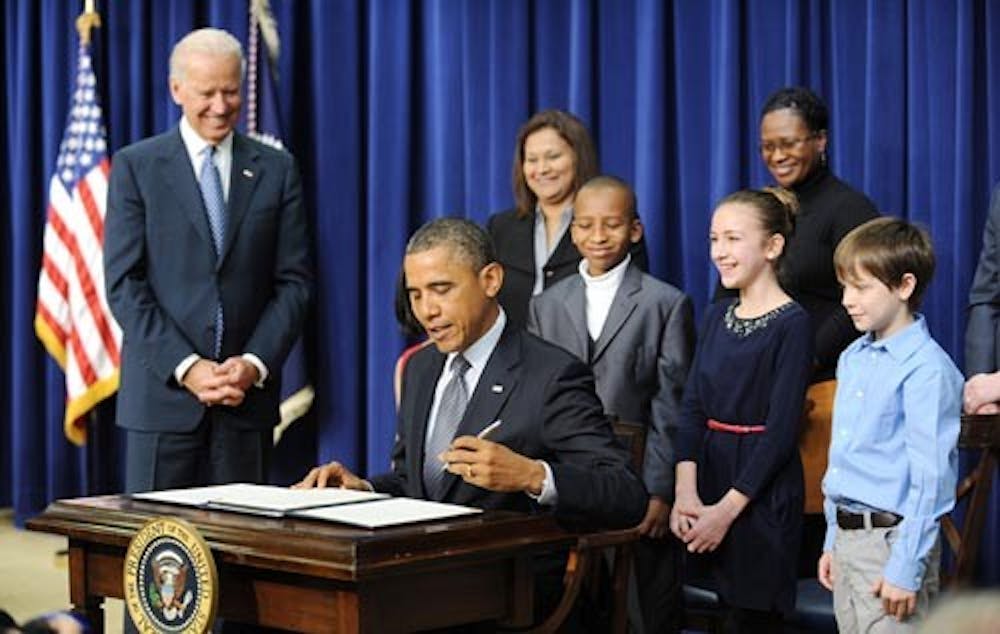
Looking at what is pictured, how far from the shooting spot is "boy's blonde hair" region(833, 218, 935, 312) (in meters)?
3.43

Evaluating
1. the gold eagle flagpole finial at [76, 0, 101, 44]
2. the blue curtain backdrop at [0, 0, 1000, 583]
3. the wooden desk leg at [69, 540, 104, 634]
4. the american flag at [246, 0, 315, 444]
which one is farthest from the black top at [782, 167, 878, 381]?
the gold eagle flagpole finial at [76, 0, 101, 44]

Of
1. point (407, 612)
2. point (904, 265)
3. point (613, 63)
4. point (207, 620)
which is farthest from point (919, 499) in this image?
point (613, 63)

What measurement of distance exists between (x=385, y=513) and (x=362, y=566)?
Answer: 0.27 meters

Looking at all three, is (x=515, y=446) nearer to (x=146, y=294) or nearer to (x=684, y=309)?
(x=684, y=309)

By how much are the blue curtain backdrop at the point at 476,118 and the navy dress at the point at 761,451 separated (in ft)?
3.93

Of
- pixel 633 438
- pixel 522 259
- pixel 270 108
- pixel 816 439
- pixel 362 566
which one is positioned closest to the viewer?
pixel 362 566

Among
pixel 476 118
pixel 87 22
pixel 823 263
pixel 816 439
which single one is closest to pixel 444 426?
pixel 816 439

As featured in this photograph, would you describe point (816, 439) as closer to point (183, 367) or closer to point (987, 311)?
point (987, 311)

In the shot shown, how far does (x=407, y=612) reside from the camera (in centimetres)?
271

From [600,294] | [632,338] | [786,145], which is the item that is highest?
[786,145]

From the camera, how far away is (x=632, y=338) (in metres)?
4.44

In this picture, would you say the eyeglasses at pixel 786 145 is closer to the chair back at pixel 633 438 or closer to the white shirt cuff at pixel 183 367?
the chair back at pixel 633 438

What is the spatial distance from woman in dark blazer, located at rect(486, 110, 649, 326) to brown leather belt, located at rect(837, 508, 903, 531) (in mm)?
1435

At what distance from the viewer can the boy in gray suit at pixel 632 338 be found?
432cm
